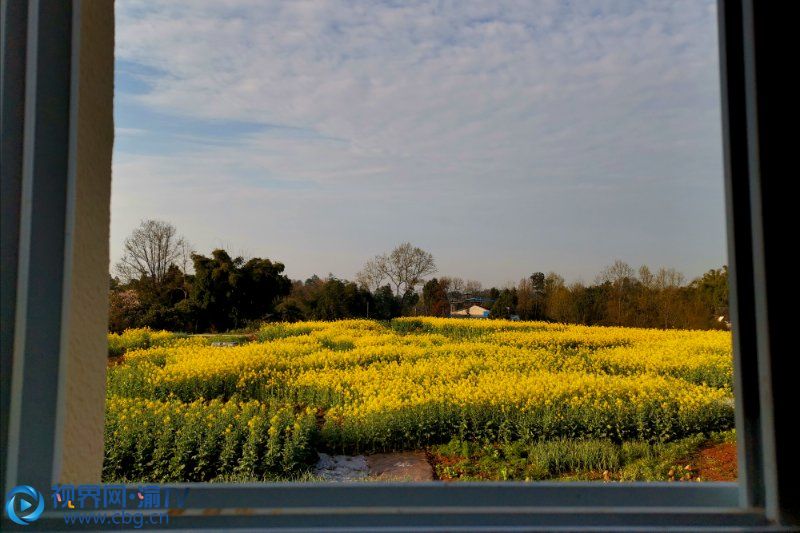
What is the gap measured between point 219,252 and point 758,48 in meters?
2.46

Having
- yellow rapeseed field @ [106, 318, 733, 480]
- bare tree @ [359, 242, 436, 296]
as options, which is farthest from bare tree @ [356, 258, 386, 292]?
yellow rapeseed field @ [106, 318, 733, 480]

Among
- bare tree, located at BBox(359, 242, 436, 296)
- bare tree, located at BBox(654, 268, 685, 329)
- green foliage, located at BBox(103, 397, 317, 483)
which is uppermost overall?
bare tree, located at BBox(359, 242, 436, 296)

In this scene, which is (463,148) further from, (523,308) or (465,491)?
(465,491)

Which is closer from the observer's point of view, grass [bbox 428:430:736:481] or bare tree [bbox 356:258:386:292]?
grass [bbox 428:430:736:481]

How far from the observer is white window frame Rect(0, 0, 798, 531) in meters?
0.56

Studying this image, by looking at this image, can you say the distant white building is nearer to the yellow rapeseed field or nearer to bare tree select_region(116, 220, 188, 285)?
the yellow rapeseed field

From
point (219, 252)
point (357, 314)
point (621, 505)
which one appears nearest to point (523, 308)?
point (357, 314)

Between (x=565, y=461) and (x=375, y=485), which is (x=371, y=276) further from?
(x=375, y=485)

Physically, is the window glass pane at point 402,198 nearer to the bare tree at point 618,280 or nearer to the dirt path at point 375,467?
the bare tree at point 618,280

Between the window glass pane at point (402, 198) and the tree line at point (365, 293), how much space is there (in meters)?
0.01

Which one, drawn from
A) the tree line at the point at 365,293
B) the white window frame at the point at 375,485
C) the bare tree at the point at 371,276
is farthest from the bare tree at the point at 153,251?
the white window frame at the point at 375,485

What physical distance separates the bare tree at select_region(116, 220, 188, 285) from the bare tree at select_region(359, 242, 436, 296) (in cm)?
97

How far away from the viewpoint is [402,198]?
2682mm

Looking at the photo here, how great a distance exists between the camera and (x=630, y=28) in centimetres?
245
